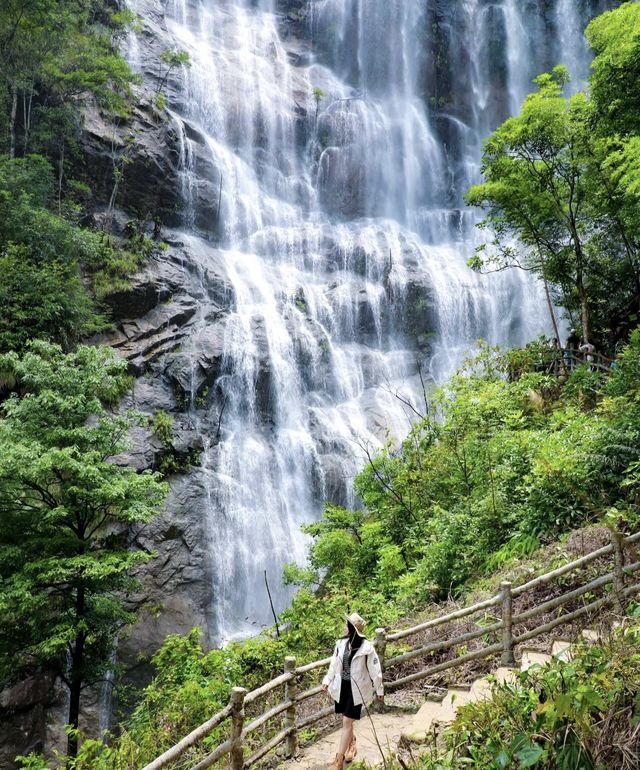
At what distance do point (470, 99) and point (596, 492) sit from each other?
33.9 metres

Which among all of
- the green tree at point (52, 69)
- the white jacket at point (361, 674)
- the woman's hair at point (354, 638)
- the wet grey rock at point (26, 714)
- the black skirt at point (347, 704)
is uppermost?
the green tree at point (52, 69)

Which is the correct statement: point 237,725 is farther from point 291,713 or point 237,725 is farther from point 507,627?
point 507,627

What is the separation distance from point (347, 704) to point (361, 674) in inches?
10.6

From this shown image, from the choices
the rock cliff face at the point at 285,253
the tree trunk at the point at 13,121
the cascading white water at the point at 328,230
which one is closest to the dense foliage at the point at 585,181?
the cascading white water at the point at 328,230

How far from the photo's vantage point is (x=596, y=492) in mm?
7781

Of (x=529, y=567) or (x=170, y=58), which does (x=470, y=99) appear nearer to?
(x=170, y=58)

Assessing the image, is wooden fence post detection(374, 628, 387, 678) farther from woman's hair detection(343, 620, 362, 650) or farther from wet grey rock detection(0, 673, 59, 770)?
wet grey rock detection(0, 673, 59, 770)

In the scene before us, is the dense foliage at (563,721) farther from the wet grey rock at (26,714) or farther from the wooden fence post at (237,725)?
the wet grey rock at (26,714)

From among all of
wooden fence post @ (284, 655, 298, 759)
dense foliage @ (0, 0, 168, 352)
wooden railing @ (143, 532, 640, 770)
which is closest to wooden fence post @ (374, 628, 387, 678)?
wooden railing @ (143, 532, 640, 770)

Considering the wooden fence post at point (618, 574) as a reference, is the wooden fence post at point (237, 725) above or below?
below

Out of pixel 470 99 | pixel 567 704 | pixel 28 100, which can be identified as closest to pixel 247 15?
pixel 470 99

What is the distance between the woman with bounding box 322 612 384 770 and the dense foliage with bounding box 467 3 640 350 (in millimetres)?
7944

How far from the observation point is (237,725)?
4551 millimetres

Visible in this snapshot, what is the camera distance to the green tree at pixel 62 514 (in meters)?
9.04
